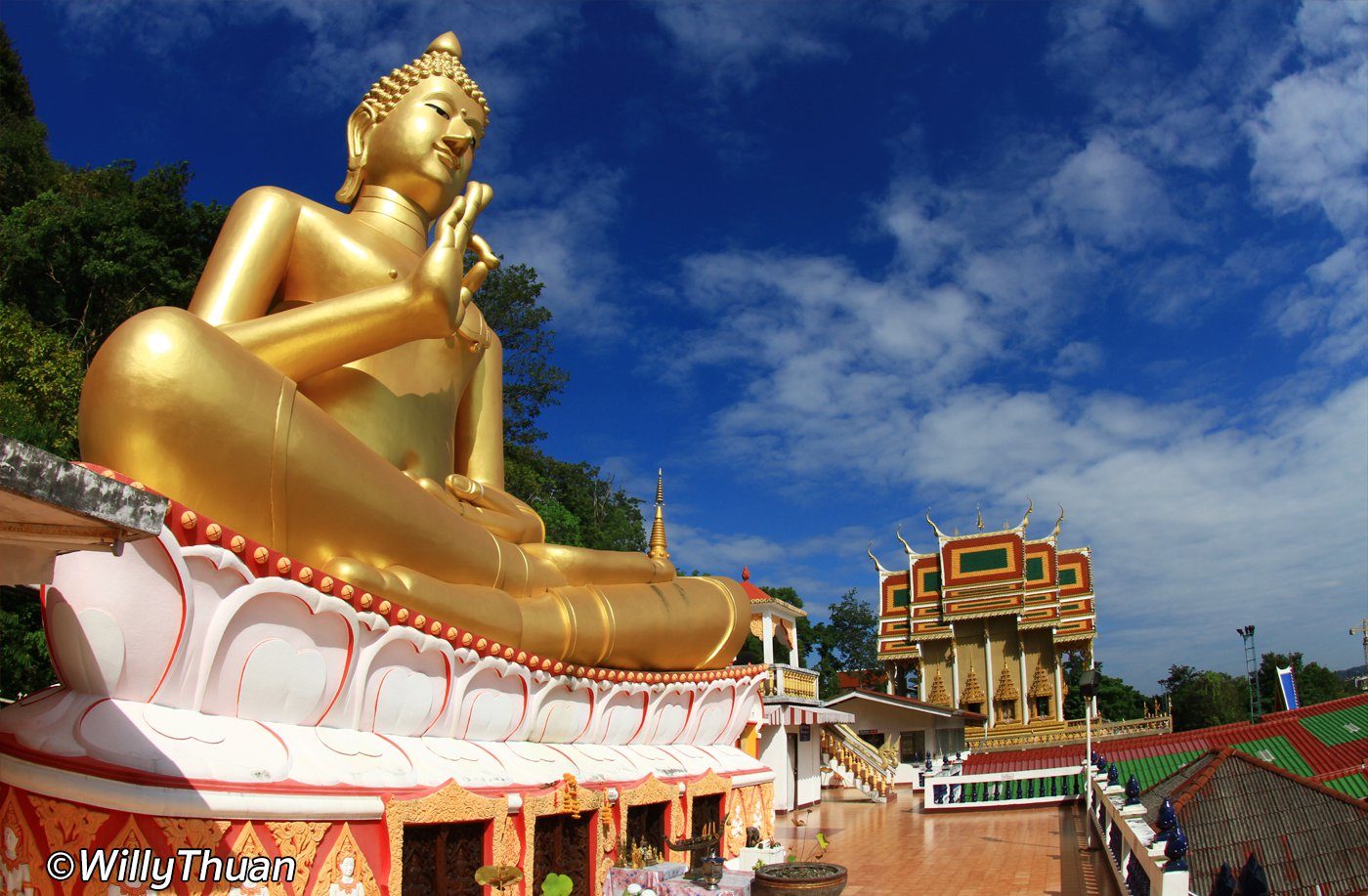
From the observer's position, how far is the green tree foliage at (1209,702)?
43250mm

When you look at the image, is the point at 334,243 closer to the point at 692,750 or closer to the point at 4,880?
the point at 4,880

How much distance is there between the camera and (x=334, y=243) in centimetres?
739

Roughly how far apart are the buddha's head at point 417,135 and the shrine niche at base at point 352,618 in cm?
3

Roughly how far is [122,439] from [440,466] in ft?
10.6

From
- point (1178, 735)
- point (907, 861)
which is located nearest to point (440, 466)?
point (907, 861)

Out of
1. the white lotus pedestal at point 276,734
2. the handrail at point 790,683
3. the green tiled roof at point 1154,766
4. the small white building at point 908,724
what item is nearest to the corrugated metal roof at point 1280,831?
the white lotus pedestal at point 276,734

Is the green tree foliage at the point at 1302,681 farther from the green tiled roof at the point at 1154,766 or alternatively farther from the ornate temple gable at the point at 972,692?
the green tiled roof at the point at 1154,766

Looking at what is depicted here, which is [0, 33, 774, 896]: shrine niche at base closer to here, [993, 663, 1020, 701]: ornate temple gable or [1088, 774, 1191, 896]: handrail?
[1088, 774, 1191, 896]: handrail

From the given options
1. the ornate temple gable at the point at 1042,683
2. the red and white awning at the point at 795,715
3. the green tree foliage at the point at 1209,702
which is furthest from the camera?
the green tree foliage at the point at 1209,702

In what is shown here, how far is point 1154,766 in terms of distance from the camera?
15.8 m

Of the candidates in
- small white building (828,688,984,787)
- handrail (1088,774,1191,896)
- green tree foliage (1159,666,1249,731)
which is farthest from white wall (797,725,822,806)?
green tree foliage (1159,666,1249,731)

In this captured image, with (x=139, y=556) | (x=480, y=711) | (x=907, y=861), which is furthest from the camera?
(x=907, y=861)

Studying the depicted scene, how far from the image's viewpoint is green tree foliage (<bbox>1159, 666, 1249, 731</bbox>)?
43.2m

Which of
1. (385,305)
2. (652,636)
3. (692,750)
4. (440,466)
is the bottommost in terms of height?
(692,750)
